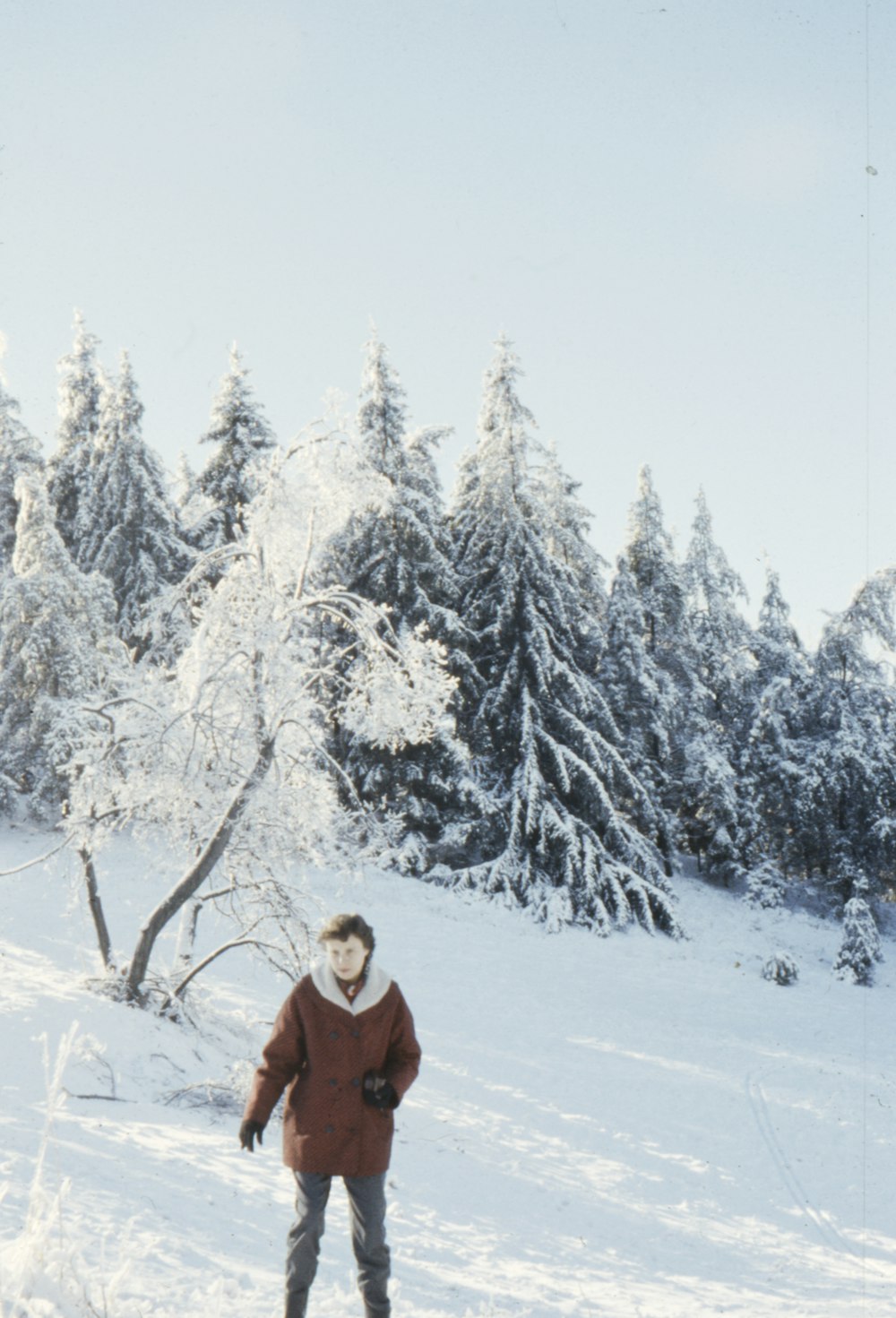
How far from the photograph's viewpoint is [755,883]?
27.0 metres

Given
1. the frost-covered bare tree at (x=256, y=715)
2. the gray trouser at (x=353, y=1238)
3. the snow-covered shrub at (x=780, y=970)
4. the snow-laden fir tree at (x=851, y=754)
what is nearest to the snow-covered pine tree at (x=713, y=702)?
the snow-laden fir tree at (x=851, y=754)

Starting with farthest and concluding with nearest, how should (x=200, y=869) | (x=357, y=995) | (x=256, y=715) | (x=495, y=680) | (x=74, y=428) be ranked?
(x=74, y=428)
(x=495, y=680)
(x=200, y=869)
(x=256, y=715)
(x=357, y=995)

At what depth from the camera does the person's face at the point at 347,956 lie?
3.83m

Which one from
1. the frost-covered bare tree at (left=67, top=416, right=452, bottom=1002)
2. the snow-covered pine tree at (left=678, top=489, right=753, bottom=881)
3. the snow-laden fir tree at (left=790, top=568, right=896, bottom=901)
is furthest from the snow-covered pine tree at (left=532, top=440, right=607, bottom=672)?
the frost-covered bare tree at (left=67, top=416, right=452, bottom=1002)

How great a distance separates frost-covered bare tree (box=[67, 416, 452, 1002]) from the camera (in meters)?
10.0

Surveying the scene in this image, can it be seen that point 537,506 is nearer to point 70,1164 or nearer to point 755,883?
point 755,883

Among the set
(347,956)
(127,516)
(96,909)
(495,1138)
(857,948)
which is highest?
(127,516)

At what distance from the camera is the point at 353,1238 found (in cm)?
404

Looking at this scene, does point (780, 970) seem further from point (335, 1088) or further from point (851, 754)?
point (335, 1088)

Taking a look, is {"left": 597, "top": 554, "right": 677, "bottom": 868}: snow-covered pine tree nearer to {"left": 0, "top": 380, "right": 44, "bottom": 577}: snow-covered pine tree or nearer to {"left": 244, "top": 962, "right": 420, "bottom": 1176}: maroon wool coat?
{"left": 0, "top": 380, "right": 44, "bottom": 577}: snow-covered pine tree

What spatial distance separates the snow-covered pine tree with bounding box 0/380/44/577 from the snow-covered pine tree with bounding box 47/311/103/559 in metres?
1.04

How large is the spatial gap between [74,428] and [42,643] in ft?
29.2

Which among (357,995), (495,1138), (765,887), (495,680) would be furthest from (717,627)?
(357,995)

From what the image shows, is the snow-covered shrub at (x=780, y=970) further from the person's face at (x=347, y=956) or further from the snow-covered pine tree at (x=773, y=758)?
the person's face at (x=347, y=956)
